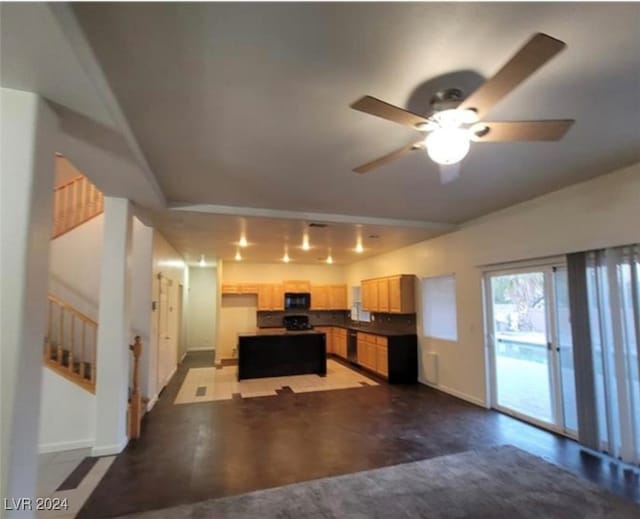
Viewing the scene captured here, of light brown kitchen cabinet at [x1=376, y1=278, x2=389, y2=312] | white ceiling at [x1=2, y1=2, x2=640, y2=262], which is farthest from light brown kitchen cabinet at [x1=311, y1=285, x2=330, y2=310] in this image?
white ceiling at [x1=2, y1=2, x2=640, y2=262]

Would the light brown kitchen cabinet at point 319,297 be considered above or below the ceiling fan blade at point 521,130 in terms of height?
below

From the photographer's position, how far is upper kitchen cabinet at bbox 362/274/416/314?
7312mm

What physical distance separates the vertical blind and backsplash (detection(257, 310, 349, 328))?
738cm

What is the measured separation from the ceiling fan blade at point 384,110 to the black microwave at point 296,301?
331 inches

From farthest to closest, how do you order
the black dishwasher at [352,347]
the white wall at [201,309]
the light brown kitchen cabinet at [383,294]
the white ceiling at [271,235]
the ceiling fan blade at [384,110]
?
the white wall at [201,309] → the black dishwasher at [352,347] → the light brown kitchen cabinet at [383,294] → the white ceiling at [271,235] → the ceiling fan blade at [384,110]

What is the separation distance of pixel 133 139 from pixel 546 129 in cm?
279

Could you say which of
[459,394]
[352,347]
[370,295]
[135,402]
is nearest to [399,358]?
[459,394]

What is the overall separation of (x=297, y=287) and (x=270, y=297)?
2.66 ft

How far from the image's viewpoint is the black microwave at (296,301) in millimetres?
10164

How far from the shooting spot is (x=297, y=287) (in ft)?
33.8

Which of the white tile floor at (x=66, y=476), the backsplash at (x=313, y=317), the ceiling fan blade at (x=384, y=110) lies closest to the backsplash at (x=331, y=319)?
the backsplash at (x=313, y=317)

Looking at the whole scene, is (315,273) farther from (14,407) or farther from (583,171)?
(14,407)

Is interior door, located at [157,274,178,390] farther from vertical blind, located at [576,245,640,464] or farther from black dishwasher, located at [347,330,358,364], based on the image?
vertical blind, located at [576,245,640,464]

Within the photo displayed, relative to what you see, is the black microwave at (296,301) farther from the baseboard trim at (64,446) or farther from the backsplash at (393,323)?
the baseboard trim at (64,446)
